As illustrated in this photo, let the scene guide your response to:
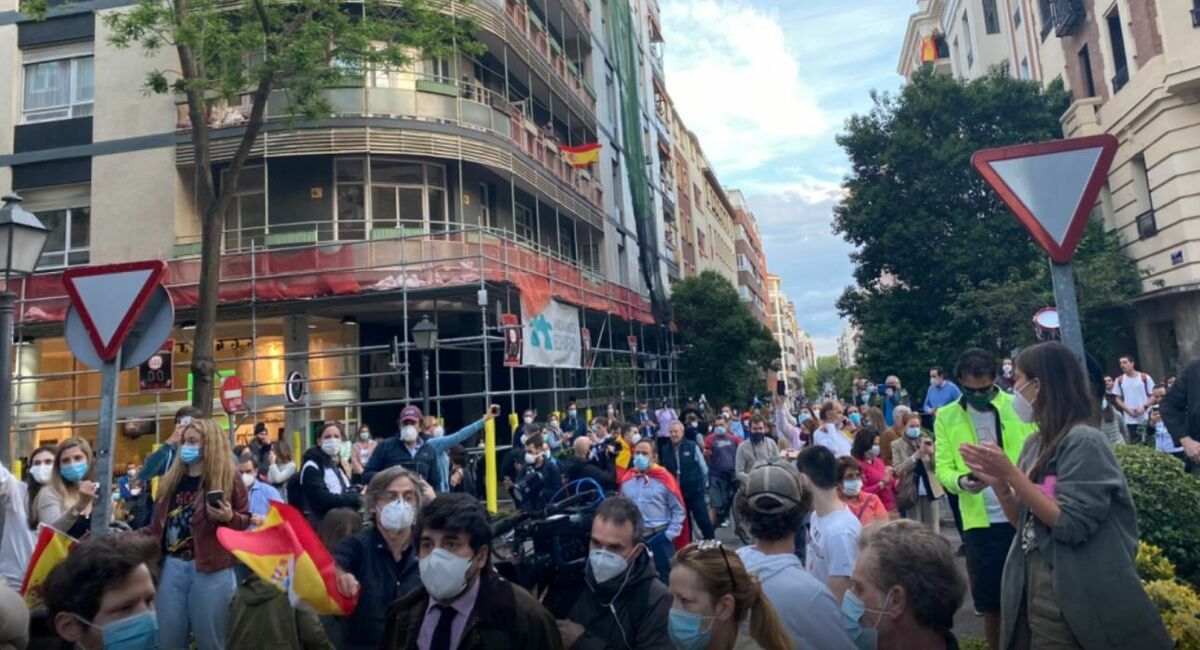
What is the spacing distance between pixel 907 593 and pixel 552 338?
14.5 m

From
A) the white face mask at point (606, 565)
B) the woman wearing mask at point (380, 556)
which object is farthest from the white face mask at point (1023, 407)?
the woman wearing mask at point (380, 556)

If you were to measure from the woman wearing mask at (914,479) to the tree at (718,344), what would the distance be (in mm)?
19883

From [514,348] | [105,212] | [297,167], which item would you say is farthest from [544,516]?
[105,212]

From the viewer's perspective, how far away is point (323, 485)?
6.23 m

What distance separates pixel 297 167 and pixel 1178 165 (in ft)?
65.4

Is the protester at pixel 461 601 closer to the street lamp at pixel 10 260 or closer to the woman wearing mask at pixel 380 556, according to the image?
the woman wearing mask at pixel 380 556

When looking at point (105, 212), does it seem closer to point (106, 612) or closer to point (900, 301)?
point (106, 612)

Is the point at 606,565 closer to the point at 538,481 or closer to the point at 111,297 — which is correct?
the point at 111,297

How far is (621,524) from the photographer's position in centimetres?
317

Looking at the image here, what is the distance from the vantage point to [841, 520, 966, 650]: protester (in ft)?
7.98

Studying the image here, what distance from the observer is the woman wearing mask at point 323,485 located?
6.11 metres

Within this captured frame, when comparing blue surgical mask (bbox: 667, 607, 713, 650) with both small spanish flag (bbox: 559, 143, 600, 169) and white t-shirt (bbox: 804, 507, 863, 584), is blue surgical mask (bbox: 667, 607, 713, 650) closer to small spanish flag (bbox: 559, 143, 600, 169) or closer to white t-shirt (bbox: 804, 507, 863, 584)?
white t-shirt (bbox: 804, 507, 863, 584)

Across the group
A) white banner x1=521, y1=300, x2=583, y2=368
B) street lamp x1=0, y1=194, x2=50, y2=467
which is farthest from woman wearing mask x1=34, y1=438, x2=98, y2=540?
white banner x1=521, y1=300, x2=583, y2=368

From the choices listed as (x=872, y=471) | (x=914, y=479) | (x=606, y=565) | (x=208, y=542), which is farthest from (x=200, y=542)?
(x=914, y=479)
